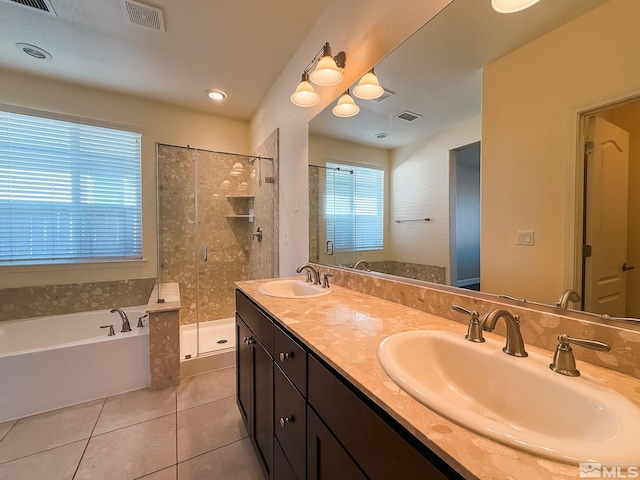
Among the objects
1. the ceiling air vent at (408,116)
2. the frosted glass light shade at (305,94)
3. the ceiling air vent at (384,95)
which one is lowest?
the ceiling air vent at (408,116)

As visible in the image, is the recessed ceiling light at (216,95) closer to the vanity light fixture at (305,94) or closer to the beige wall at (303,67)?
the beige wall at (303,67)

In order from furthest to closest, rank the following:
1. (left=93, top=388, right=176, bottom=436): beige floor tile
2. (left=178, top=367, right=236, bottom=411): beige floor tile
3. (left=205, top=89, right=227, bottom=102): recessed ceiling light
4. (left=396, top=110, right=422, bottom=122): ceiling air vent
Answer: (left=205, top=89, right=227, bottom=102): recessed ceiling light < (left=178, top=367, right=236, bottom=411): beige floor tile < (left=93, top=388, right=176, bottom=436): beige floor tile < (left=396, top=110, right=422, bottom=122): ceiling air vent

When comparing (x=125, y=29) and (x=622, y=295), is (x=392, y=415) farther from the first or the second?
(x=125, y=29)

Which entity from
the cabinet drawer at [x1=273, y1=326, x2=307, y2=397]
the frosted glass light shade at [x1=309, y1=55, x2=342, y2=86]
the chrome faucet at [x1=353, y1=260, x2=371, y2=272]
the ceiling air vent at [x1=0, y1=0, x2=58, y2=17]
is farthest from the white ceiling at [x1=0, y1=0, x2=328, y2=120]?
the cabinet drawer at [x1=273, y1=326, x2=307, y2=397]

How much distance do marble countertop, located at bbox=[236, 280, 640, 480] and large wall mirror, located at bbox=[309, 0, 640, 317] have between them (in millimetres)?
189

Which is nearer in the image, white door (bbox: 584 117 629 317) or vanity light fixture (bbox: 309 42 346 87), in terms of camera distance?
white door (bbox: 584 117 629 317)

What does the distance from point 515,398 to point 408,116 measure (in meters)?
1.16

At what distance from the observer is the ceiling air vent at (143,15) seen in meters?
1.64

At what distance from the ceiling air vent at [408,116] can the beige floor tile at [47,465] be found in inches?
94.7

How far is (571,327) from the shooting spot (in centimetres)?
69

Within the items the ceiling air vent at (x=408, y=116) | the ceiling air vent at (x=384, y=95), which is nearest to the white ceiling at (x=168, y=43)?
the ceiling air vent at (x=384, y=95)

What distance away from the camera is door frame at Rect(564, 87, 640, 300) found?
0.71 metres

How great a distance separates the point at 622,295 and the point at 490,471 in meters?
0.62

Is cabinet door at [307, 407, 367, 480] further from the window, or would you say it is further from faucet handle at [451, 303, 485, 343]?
the window
